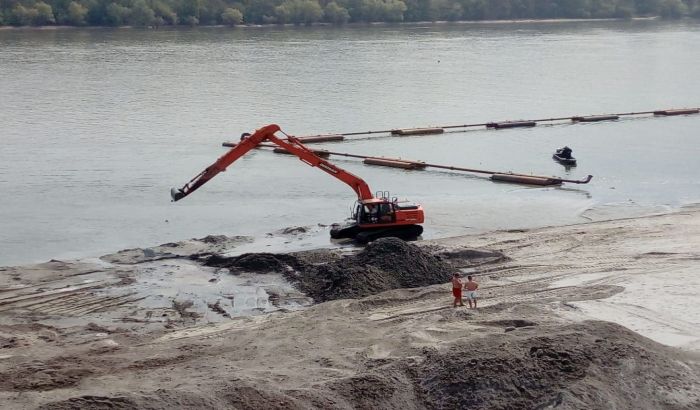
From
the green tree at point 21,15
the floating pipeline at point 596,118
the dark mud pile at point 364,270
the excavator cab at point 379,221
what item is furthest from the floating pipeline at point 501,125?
the green tree at point 21,15

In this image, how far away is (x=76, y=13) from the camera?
106938 millimetres

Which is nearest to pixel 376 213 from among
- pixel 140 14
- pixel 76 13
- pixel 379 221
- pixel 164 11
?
pixel 379 221

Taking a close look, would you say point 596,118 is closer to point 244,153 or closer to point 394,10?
point 244,153

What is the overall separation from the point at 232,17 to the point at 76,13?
662 inches

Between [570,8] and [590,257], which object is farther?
[570,8]

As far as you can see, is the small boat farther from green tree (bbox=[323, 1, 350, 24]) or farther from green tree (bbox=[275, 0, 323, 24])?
green tree (bbox=[323, 1, 350, 24])

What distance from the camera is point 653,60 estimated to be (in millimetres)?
96500

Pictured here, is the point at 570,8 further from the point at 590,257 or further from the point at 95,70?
the point at 590,257

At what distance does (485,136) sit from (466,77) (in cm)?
2546

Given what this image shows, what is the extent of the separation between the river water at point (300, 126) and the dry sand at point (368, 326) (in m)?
4.12

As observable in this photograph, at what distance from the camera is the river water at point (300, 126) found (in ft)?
123

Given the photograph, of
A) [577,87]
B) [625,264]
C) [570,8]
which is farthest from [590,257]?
[570,8]

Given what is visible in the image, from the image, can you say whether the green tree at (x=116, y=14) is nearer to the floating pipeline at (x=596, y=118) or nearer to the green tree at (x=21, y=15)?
the green tree at (x=21, y=15)

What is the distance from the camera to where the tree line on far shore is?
353 ft
